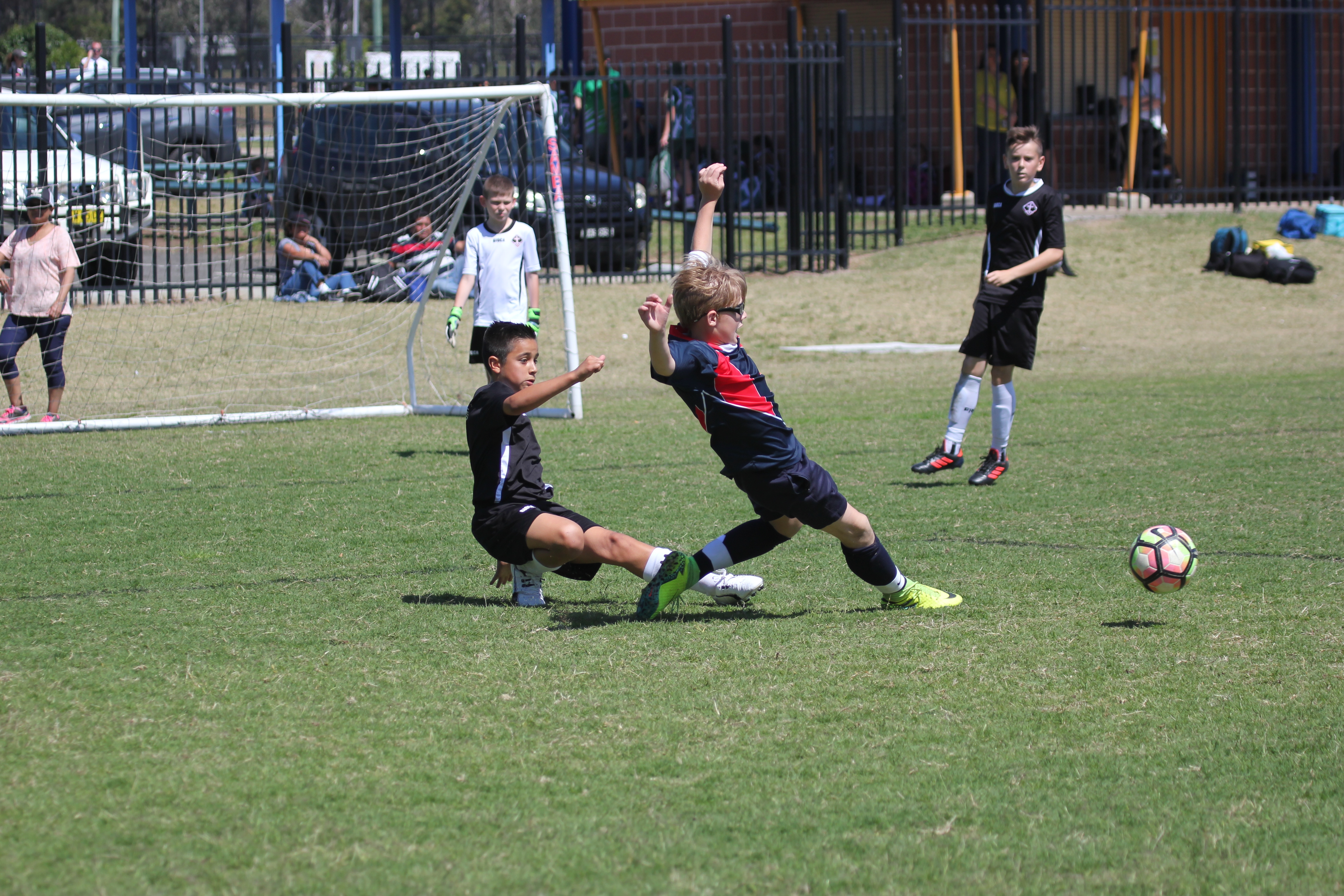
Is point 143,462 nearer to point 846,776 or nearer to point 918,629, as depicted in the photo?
point 918,629

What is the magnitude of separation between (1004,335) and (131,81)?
10743 millimetres

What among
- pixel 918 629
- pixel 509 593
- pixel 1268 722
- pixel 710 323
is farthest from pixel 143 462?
pixel 1268 722

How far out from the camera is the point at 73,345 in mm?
12711

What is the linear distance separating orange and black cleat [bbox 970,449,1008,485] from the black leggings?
23.2 ft

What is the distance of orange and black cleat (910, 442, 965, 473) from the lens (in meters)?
8.01

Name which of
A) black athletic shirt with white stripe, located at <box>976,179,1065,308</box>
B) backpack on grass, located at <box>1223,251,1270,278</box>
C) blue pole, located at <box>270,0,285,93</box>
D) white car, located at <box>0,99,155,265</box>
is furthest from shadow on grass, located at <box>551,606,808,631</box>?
blue pole, located at <box>270,0,285,93</box>

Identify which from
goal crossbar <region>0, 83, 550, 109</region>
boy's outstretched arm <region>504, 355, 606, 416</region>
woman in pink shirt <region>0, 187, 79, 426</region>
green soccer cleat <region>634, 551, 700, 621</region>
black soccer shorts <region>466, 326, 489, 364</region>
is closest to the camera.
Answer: boy's outstretched arm <region>504, 355, 606, 416</region>

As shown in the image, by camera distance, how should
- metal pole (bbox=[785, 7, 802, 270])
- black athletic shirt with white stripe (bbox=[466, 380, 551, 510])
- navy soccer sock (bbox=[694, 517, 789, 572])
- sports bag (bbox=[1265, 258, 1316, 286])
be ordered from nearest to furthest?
black athletic shirt with white stripe (bbox=[466, 380, 551, 510]), navy soccer sock (bbox=[694, 517, 789, 572]), metal pole (bbox=[785, 7, 802, 270]), sports bag (bbox=[1265, 258, 1316, 286])

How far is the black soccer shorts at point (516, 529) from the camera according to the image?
16.6ft

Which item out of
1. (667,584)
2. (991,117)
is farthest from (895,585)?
(991,117)

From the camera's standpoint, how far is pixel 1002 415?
8047 millimetres

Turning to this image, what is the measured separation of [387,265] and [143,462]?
18.7ft

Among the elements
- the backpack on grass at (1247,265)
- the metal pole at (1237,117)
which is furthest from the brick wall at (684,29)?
the backpack on grass at (1247,265)

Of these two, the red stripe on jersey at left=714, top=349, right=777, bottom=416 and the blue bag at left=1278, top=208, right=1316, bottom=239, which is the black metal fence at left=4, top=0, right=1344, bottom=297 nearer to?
the blue bag at left=1278, top=208, right=1316, bottom=239
